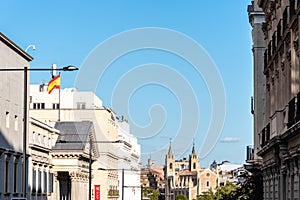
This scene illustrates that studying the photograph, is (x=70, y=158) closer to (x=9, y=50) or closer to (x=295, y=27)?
(x=9, y=50)

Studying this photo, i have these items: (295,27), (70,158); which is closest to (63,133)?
(70,158)

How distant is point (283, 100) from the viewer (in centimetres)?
3916

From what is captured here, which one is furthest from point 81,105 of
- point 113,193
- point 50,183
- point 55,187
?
point 50,183

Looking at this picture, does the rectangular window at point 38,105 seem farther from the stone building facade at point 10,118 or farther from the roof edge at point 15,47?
the stone building facade at point 10,118

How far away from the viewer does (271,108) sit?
4606cm

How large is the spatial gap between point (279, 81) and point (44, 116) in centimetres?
8139

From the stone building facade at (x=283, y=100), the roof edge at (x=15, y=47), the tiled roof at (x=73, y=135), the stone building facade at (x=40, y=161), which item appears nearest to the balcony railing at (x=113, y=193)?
the tiled roof at (x=73, y=135)

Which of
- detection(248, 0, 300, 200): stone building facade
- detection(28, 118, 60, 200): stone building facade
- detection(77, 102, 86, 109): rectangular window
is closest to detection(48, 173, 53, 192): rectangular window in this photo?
detection(28, 118, 60, 200): stone building facade

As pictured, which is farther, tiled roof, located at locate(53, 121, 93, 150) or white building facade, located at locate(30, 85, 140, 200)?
white building facade, located at locate(30, 85, 140, 200)

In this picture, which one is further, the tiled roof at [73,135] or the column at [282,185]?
the tiled roof at [73,135]

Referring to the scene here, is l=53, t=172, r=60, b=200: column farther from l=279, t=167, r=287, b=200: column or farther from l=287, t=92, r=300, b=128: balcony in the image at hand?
l=287, t=92, r=300, b=128: balcony

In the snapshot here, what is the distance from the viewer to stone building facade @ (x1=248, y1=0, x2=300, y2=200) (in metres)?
31.8

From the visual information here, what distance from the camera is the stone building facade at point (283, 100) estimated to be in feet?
104

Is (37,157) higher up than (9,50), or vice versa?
(9,50)
